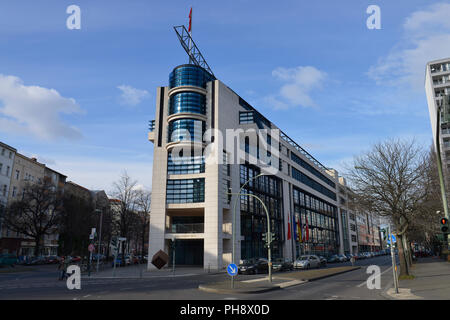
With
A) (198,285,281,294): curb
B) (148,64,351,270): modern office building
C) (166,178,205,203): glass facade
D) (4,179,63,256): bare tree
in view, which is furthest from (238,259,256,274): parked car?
(4,179,63,256): bare tree

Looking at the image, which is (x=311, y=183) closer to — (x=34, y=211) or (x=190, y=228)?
(x=190, y=228)

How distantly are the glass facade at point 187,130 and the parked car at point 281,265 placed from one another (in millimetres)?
16844

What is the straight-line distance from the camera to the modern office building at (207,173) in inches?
1555

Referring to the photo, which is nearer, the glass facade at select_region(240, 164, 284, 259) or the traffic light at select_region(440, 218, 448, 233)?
Answer: the traffic light at select_region(440, 218, 448, 233)

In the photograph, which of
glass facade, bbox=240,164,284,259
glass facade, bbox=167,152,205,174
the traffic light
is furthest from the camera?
glass facade, bbox=240,164,284,259

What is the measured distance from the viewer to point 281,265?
34438 mm

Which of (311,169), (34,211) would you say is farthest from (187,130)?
(311,169)

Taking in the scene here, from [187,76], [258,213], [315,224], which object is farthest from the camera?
[315,224]

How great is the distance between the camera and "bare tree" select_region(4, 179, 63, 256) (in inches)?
1988

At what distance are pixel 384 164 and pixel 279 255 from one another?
105 ft

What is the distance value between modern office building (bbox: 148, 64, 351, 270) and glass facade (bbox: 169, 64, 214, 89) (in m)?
0.13

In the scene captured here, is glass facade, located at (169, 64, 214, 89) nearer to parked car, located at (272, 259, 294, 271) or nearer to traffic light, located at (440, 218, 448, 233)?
parked car, located at (272, 259, 294, 271)

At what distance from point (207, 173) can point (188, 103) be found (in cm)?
922
